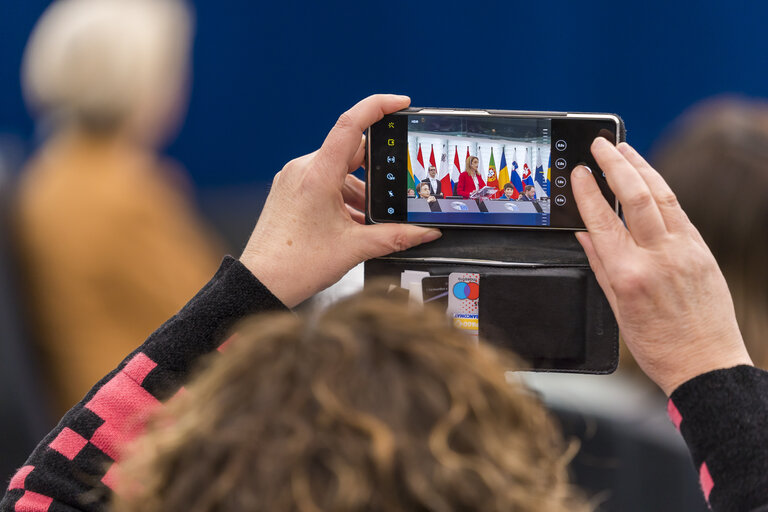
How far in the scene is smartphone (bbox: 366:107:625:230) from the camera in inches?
34.5

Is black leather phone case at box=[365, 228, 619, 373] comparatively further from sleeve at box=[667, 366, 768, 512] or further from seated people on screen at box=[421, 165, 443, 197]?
sleeve at box=[667, 366, 768, 512]

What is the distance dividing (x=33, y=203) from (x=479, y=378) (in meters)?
1.40

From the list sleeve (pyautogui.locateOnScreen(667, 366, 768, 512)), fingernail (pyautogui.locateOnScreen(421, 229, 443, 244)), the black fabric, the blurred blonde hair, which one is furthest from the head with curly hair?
the blurred blonde hair

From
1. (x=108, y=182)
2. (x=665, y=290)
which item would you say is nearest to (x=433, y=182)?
(x=665, y=290)

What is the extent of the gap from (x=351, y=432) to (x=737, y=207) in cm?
92

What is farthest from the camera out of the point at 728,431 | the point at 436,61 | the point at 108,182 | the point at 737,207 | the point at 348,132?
the point at 108,182

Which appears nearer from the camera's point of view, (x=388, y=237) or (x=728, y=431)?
(x=728, y=431)

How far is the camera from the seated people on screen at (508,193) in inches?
34.8

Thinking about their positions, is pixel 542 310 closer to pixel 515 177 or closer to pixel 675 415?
pixel 515 177

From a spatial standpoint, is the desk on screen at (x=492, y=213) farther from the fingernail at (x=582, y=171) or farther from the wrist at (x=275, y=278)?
the wrist at (x=275, y=278)

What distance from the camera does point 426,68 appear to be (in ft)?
4.90

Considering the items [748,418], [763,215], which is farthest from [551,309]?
[763,215]

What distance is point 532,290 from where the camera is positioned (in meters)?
0.91

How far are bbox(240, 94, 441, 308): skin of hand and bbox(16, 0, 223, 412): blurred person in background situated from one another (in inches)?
29.3
